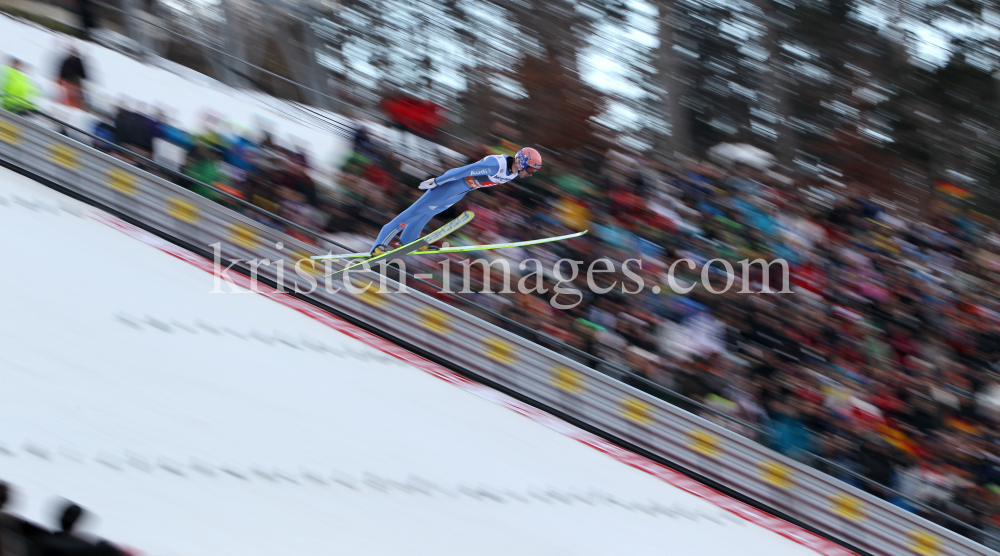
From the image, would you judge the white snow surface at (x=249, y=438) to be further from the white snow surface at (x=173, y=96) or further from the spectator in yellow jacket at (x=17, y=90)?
the white snow surface at (x=173, y=96)

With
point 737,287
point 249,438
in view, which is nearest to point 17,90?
point 249,438

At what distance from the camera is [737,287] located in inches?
296

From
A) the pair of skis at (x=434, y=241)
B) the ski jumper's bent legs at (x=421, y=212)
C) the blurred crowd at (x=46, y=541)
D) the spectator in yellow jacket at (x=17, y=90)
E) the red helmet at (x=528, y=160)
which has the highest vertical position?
the spectator in yellow jacket at (x=17, y=90)

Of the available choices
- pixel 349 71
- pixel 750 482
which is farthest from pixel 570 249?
pixel 349 71

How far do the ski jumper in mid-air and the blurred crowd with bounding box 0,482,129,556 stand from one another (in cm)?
430

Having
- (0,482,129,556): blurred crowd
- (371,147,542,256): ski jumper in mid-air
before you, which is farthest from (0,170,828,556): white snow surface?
(0,482,129,556): blurred crowd

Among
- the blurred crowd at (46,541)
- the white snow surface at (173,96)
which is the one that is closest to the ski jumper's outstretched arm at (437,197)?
the white snow surface at (173,96)

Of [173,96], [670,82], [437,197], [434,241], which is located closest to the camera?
[437,197]

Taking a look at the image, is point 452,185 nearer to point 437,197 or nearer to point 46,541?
point 437,197

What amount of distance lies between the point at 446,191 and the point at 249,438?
2648 mm

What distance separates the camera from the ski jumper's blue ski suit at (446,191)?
6645mm

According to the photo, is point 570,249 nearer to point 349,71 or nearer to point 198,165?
point 198,165

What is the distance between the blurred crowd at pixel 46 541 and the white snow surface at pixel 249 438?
1.22 m

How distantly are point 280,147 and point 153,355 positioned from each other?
2.77 meters
